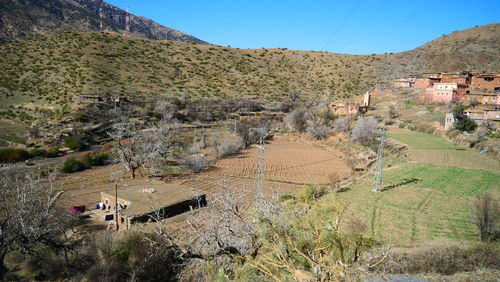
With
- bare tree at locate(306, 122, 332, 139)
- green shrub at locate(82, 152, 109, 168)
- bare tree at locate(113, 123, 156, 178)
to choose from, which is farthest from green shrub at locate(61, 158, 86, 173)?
bare tree at locate(306, 122, 332, 139)

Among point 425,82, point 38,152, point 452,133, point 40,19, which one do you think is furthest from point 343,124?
point 40,19

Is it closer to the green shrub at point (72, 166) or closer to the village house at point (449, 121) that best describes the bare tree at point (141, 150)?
the green shrub at point (72, 166)

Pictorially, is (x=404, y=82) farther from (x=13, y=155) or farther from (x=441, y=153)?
(x=13, y=155)

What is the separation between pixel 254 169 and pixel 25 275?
1764 centimetres

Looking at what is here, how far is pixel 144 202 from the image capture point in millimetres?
14656

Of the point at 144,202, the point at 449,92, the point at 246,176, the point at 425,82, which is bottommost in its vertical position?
the point at 246,176

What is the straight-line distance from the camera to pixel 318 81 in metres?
64.3

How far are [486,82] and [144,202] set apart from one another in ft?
165

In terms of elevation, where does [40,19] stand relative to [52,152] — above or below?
above

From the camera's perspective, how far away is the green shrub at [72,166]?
22.3 metres

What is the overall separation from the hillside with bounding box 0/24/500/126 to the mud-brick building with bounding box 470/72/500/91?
50.3ft

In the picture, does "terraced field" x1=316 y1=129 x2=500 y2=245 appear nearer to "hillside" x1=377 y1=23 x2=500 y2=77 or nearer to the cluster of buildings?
the cluster of buildings

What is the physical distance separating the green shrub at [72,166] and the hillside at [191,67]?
41.6 ft

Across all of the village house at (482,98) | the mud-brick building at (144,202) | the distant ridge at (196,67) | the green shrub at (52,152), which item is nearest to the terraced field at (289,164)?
the mud-brick building at (144,202)
